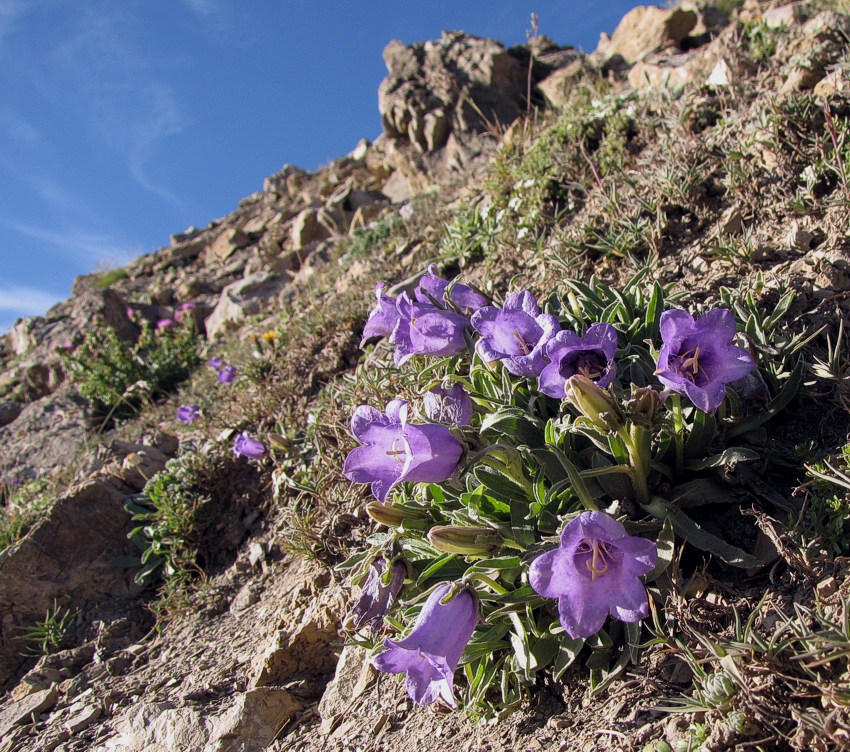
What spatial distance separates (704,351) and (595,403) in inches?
18.6

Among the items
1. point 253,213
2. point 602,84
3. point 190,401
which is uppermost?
point 253,213

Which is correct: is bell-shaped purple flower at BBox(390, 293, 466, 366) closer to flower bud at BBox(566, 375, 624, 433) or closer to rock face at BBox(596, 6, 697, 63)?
flower bud at BBox(566, 375, 624, 433)

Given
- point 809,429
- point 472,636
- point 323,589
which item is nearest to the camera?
point 472,636

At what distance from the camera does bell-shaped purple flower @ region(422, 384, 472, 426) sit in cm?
257

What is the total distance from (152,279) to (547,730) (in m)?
14.2

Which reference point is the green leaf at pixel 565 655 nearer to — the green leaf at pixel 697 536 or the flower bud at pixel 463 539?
the flower bud at pixel 463 539

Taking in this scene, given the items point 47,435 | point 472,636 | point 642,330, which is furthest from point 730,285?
point 47,435

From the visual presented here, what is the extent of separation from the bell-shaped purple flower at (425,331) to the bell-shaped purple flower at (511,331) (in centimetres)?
33

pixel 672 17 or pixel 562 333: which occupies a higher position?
pixel 672 17

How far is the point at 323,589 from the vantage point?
3400mm

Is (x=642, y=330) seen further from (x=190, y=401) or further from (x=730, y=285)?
(x=190, y=401)

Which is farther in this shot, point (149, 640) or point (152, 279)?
point (152, 279)

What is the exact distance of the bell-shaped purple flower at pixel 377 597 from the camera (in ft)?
8.09

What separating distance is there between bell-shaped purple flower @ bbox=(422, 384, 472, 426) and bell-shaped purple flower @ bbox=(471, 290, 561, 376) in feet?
0.69
